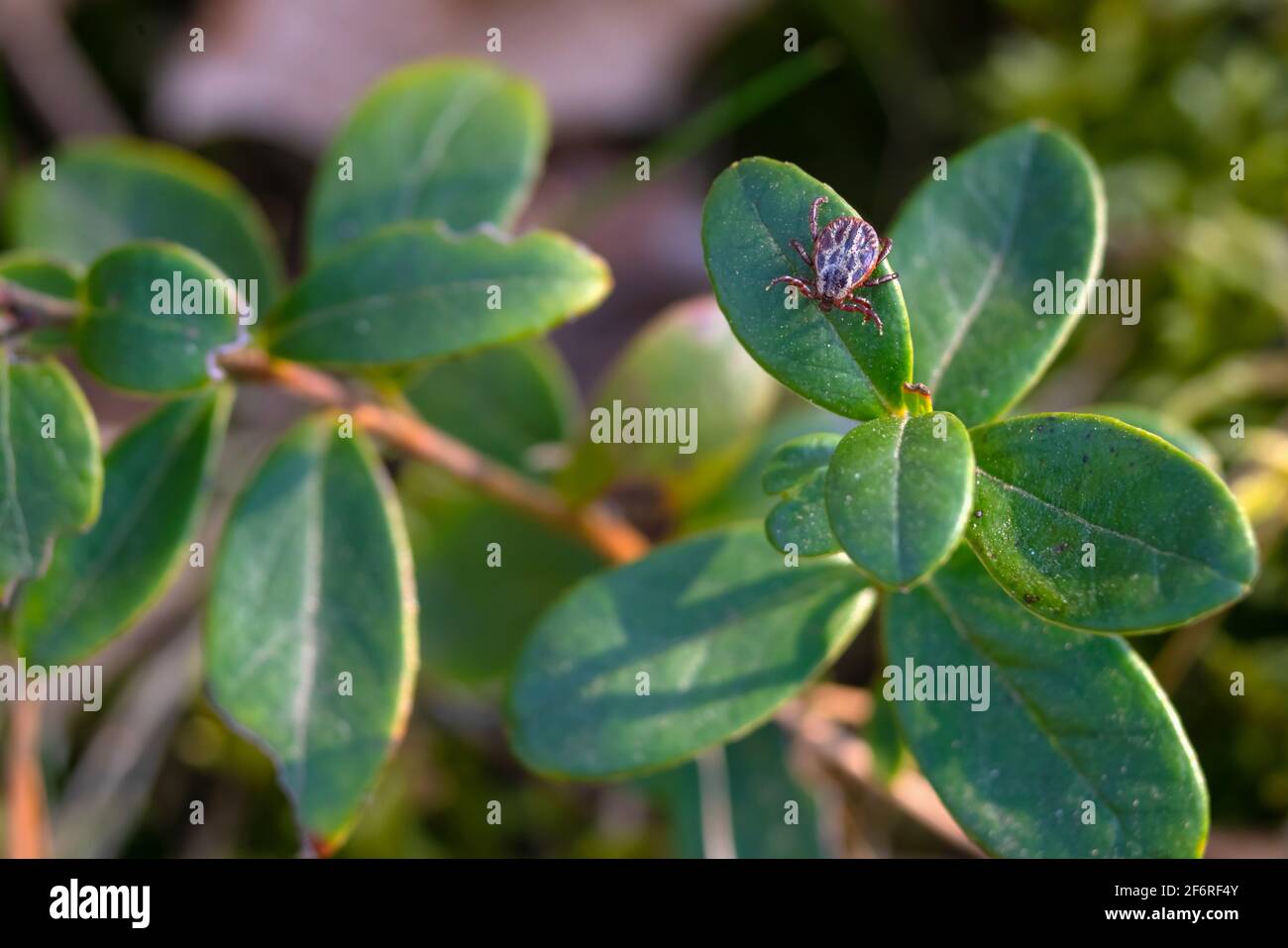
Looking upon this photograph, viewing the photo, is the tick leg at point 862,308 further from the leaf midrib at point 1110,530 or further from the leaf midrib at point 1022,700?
the leaf midrib at point 1022,700

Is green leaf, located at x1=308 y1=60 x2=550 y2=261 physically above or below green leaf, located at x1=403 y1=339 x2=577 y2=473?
above

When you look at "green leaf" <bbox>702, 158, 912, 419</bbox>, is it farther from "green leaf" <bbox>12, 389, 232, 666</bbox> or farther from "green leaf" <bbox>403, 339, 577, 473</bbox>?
"green leaf" <bbox>403, 339, 577, 473</bbox>

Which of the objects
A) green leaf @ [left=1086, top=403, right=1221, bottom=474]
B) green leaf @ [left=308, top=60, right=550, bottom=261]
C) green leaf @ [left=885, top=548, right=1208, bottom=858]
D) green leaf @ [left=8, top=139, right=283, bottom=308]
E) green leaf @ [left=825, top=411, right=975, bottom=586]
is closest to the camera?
green leaf @ [left=825, top=411, right=975, bottom=586]

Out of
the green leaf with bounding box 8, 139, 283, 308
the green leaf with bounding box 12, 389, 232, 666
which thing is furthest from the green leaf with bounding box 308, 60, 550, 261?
the green leaf with bounding box 12, 389, 232, 666

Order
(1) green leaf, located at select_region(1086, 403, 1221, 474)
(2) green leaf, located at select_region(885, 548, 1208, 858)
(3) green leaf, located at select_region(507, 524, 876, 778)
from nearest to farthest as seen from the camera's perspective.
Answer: (2) green leaf, located at select_region(885, 548, 1208, 858) → (3) green leaf, located at select_region(507, 524, 876, 778) → (1) green leaf, located at select_region(1086, 403, 1221, 474)

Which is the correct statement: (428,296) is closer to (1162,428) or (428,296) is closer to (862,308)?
(862,308)

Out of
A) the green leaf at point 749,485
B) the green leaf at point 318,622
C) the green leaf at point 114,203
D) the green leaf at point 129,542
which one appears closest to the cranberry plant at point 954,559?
the green leaf at point 318,622
